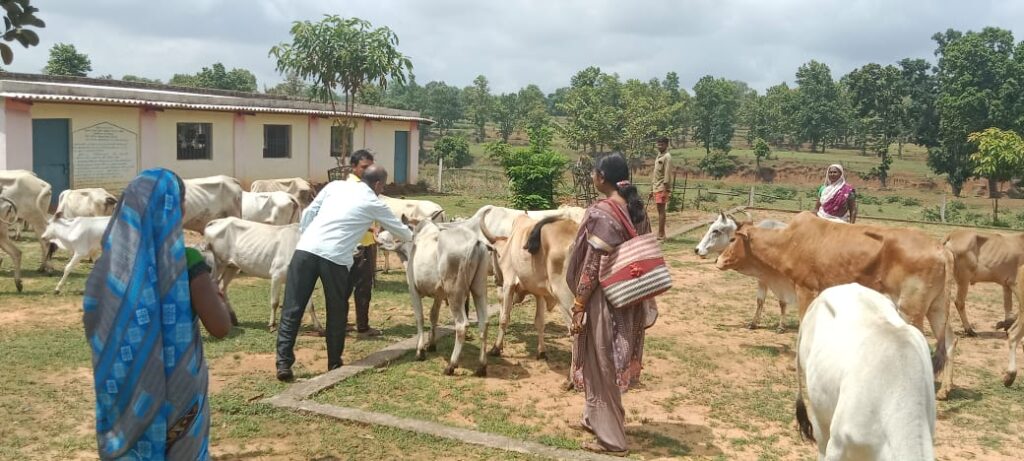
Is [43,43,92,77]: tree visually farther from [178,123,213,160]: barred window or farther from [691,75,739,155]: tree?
[691,75,739,155]: tree

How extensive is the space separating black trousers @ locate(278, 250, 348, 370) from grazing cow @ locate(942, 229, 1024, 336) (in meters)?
7.45

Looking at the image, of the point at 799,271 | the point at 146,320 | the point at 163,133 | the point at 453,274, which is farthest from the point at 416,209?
the point at 163,133

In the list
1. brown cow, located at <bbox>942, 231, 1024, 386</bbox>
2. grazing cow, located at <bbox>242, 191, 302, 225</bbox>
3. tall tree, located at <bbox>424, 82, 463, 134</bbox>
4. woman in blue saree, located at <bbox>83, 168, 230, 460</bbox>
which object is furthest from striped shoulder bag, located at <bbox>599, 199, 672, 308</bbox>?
tall tree, located at <bbox>424, 82, 463, 134</bbox>

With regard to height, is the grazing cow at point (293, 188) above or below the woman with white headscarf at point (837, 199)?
below

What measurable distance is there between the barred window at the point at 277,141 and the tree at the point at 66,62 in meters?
28.6

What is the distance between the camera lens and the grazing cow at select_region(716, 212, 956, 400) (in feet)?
24.6

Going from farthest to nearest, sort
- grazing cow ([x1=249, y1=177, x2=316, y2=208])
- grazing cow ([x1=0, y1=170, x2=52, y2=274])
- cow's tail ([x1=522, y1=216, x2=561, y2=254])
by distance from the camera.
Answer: grazing cow ([x1=249, y1=177, x2=316, y2=208])
grazing cow ([x1=0, y1=170, x2=52, y2=274])
cow's tail ([x1=522, y1=216, x2=561, y2=254])

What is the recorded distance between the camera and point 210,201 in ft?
44.8

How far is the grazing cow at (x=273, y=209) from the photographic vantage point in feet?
43.9

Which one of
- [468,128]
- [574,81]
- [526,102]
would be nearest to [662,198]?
[574,81]

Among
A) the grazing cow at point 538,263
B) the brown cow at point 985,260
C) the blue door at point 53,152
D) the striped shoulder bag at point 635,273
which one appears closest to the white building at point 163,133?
the blue door at point 53,152

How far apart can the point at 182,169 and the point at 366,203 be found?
15480 mm

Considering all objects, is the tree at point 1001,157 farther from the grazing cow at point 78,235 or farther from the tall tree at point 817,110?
the tall tree at point 817,110

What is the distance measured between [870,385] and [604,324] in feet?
6.56
